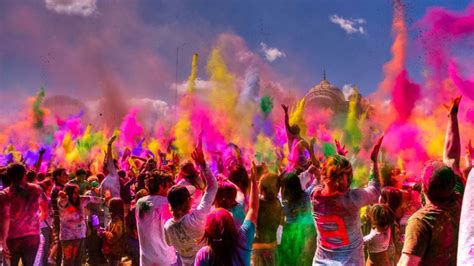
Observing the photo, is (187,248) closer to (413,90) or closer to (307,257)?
(307,257)

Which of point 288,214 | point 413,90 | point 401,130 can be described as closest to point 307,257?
point 288,214

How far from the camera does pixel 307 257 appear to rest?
5621 millimetres

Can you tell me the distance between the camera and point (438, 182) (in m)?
3.16

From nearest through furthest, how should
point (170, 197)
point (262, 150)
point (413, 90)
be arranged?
point (170, 197) < point (413, 90) < point (262, 150)

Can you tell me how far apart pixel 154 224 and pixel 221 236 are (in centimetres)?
172

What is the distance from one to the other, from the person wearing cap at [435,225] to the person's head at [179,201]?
1967 mm

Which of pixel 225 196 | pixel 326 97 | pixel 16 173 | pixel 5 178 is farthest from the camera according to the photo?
pixel 326 97

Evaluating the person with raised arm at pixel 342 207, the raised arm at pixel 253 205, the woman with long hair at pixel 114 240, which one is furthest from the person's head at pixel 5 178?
the person with raised arm at pixel 342 207

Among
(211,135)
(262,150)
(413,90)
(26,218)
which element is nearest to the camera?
(26,218)

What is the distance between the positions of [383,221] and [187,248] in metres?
2.19

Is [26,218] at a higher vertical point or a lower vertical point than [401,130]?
lower

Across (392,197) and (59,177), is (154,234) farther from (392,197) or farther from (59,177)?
(59,177)

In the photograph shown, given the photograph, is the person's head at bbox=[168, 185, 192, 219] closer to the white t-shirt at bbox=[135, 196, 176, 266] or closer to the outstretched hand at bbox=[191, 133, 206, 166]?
the outstretched hand at bbox=[191, 133, 206, 166]

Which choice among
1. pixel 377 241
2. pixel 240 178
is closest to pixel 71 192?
pixel 240 178
